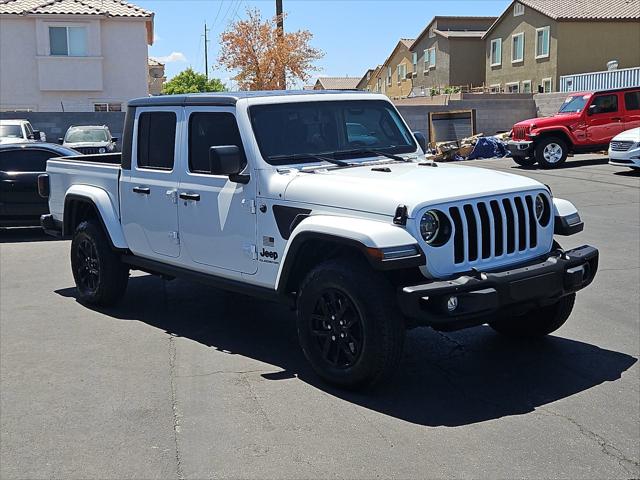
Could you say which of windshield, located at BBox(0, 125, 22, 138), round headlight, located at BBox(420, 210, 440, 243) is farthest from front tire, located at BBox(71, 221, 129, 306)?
windshield, located at BBox(0, 125, 22, 138)

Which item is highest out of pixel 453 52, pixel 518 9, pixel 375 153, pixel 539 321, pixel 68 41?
pixel 518 9

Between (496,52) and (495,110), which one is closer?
(495,110)

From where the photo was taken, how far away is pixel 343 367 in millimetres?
5430

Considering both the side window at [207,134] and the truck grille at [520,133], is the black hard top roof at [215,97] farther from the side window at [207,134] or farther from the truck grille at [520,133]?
the truck grille at [520,133]

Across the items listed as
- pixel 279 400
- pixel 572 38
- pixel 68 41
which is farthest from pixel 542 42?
pixel 279 400

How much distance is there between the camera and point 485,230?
5.42m

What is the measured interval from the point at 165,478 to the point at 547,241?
10.3 feet

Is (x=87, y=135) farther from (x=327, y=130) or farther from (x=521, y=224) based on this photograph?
(x=521, y=224)

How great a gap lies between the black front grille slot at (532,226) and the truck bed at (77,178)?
3.86 m

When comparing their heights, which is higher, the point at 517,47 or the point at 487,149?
the point at 517,47

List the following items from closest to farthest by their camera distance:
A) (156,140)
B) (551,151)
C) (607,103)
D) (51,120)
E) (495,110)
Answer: (156,140) < (551,151) < (607,103) < (51,120) < (495,110)

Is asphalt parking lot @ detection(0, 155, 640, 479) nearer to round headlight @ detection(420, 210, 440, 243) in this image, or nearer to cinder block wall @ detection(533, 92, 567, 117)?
round headlight @ detection(420, 210, 440, 243)

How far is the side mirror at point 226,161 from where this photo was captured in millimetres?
5883

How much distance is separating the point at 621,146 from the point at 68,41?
26.6m
